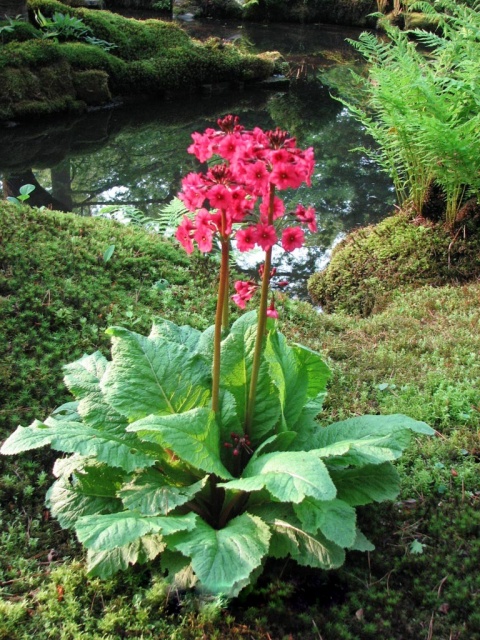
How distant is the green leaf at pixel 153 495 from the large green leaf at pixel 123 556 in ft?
0.52

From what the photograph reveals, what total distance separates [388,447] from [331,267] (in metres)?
3.85

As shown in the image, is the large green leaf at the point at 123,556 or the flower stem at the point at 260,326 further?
the large green leaf at the point at 123,556

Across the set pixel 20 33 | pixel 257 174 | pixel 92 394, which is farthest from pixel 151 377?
pixel 20 33

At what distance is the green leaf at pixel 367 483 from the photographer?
231 centimetres

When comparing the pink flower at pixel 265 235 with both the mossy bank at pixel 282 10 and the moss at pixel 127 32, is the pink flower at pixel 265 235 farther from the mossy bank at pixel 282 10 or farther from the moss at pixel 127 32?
the mossy bank at pixel 282 10

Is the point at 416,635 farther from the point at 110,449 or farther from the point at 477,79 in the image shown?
the point at 477,79

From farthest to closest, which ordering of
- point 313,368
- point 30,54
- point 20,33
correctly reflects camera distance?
1. point 20,33
2. point 30,54
3. point 313,368

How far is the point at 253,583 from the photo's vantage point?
2191 mm

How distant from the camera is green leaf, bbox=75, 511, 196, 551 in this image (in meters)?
1.87

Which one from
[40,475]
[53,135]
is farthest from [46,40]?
[40,475]

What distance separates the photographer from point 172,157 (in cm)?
937

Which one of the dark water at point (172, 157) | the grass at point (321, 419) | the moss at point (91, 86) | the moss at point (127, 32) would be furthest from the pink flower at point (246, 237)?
the moss at point (127, 32)

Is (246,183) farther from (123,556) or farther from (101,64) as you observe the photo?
(101,64)

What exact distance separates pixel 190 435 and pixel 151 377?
0.43m
